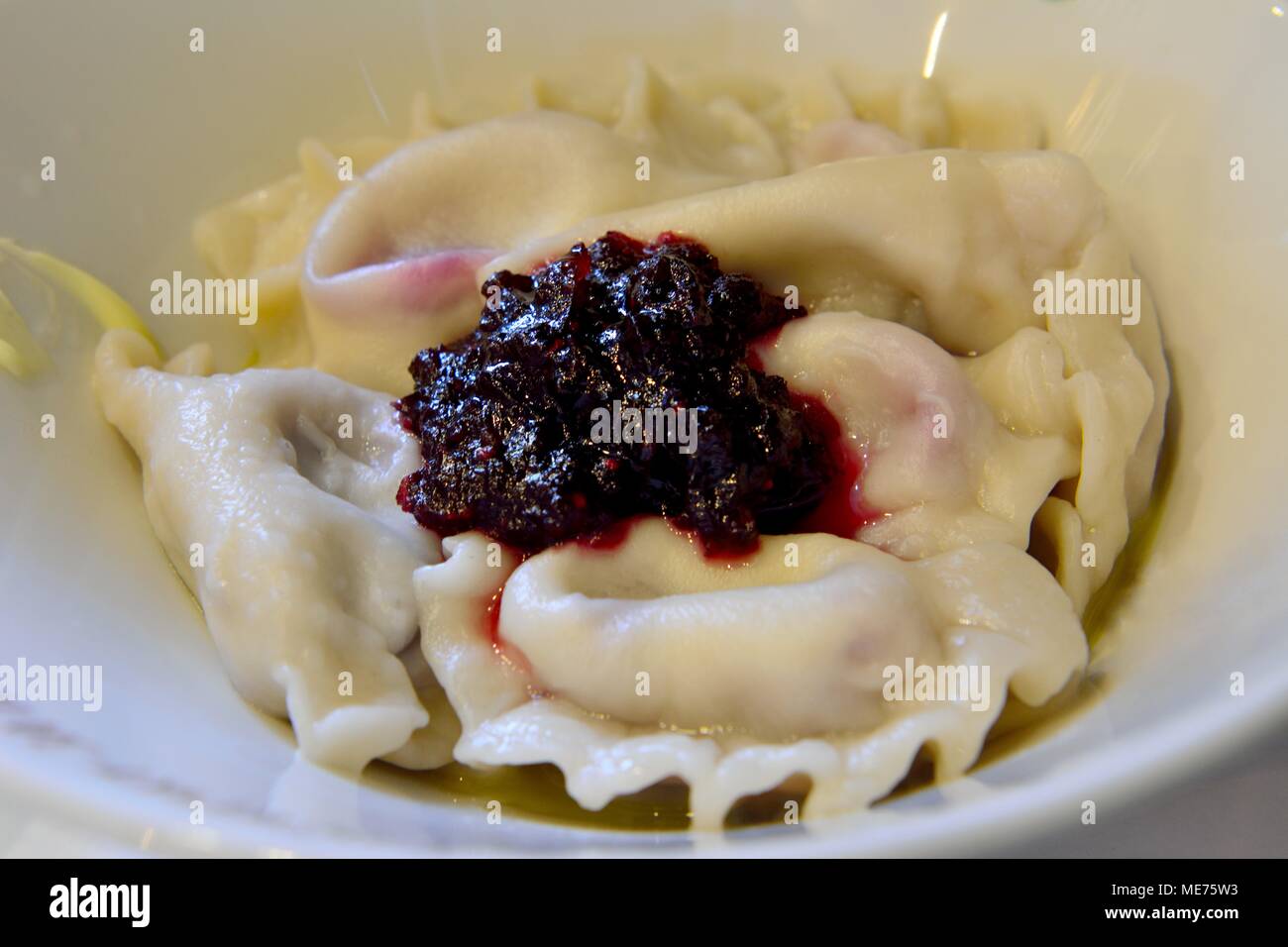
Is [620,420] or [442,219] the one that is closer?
[620,420]

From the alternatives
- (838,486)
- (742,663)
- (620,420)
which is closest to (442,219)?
(620,420)

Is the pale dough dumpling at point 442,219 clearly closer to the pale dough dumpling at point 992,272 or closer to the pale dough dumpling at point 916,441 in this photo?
the pale dough dumpling at point 992,272

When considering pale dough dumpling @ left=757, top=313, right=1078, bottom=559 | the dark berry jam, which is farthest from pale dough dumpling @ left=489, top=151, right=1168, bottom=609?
the dark berry jam

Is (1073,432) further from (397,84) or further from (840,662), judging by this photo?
(397,84)

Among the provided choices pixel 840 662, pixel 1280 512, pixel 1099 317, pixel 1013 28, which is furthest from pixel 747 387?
pixel 1013 28

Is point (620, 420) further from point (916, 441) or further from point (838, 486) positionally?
point (916, 441)
